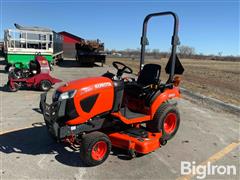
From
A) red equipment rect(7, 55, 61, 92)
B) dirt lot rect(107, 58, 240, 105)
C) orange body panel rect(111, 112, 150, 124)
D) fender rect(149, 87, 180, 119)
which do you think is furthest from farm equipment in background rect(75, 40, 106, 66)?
orange body panel rect(111, 112, 150, 124)

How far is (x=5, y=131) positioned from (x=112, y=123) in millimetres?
2333

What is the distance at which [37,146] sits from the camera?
486 centimetres

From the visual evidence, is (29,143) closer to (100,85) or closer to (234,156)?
(100,85)

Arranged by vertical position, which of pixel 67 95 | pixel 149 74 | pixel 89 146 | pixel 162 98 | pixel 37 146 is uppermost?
pixel 149 74

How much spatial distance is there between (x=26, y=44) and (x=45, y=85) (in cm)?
732

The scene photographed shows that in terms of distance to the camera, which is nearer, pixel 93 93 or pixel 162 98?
pixel 93 93

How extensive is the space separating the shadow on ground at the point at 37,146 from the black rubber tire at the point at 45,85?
15.2ft

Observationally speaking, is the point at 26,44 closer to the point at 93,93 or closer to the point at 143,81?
the point at 143,81

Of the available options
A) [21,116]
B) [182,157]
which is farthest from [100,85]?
[21,116]

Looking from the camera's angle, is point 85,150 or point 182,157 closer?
point 85,150

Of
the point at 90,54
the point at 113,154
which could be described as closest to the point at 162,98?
the point at 113,154

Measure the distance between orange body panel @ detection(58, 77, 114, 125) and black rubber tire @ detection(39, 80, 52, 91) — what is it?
6117 millimetres

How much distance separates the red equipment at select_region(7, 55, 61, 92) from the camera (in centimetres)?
983

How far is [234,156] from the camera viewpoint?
4688 millimetres
